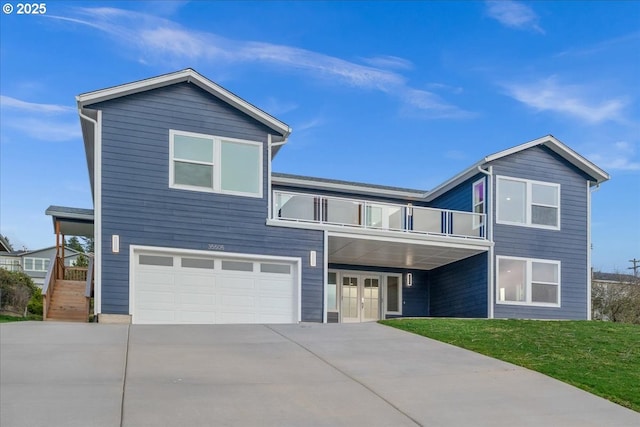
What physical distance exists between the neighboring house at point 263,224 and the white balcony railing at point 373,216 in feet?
0.13

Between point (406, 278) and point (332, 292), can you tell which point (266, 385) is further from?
point (406, 278)

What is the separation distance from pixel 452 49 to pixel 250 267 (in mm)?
11574

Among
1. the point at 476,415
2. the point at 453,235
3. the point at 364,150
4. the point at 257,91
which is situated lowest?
the point at 476,415

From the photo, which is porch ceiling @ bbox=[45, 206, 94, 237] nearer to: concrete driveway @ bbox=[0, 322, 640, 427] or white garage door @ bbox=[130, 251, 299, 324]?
white garage door @ bbox=[130, 251, 299, 324]

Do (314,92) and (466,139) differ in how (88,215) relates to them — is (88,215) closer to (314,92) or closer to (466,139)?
(314,92)

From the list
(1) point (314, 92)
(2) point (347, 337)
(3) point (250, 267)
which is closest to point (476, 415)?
(2) point (347, 337)

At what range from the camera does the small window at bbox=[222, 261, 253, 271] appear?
15.2 metres

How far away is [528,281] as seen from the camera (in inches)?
712

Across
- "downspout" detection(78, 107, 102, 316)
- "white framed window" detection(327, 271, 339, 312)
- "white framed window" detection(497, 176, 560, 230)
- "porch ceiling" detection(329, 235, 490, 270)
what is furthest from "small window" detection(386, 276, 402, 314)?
"downspout" detection(78, 107, 102, 316)

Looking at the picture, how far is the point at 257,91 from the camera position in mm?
25359

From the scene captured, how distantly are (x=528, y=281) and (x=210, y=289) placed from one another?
9466mm

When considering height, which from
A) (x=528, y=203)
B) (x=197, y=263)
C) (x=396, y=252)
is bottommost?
(x=197, y=263)

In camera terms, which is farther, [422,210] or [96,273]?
[422,210]

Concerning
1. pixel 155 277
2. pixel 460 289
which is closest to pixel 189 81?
pixel 155 277
